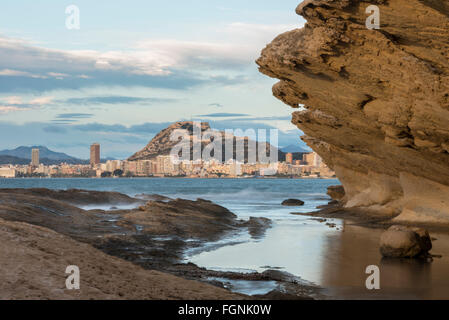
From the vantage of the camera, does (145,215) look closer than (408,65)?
No

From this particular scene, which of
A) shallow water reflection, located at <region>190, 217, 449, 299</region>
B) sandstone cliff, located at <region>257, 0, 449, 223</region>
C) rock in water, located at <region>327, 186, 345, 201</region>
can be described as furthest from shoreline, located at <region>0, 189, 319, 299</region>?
rock in water, located at <region>327, 186, 345, 201</region>

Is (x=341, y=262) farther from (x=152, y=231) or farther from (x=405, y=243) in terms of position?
(x=152, y=231)

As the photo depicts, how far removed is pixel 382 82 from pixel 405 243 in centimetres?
642

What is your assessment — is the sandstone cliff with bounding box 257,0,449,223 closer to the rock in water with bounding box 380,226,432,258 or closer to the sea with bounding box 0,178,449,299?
the sea with bounding box 0,178,449,299

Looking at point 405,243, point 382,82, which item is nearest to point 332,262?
point 405,243

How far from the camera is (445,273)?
561 inches

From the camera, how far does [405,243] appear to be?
16641mm

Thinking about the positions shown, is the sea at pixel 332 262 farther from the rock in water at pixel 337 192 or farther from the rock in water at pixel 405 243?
the rock in water at pixel 337 192

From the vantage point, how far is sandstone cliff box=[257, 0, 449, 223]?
15.6 metres

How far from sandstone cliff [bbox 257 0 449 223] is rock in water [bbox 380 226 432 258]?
4775mm

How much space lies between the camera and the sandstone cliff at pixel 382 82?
615 inches

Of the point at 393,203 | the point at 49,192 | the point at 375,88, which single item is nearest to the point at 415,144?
the point at 375,88
